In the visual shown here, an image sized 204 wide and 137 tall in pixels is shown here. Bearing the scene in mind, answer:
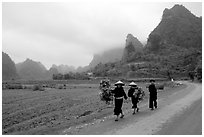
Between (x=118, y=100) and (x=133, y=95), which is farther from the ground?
(x=133, y=95)

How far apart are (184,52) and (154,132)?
144312mm

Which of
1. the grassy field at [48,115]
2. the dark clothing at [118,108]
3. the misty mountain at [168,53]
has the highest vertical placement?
the misty mountain at [168,53]

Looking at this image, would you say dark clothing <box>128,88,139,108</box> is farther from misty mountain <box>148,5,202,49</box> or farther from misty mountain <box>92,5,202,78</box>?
misty mountain <box>148,5,202,49</box>

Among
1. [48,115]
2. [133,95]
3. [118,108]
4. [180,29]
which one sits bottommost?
[48,115]

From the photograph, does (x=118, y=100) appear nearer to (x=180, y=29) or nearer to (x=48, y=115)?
(x=48, y=115)

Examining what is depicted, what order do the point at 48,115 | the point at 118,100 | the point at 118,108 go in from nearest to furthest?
the point at 118,108 → the point at 118,100 → the point at 48,115

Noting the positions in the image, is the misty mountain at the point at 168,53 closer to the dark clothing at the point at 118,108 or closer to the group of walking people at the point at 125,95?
the group of walking people at the point at 125,95

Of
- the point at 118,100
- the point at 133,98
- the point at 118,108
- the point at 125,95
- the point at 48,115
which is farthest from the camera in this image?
the point at 48,115

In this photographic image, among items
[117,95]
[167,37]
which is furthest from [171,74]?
[117,95]

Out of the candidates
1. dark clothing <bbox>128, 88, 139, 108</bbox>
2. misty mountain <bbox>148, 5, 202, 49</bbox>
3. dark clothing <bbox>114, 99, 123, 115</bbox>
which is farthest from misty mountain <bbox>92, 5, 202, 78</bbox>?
dark clothing <bbox>114, 99, 123, 115</bbox>

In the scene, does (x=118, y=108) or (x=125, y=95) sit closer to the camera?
(x=118, y=108)

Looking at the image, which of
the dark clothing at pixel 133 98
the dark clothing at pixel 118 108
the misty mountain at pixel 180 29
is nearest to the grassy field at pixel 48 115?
the dark clothing at pixel 118 108

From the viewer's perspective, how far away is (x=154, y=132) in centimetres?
1157

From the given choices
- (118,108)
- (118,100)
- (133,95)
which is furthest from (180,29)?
(118,108)
